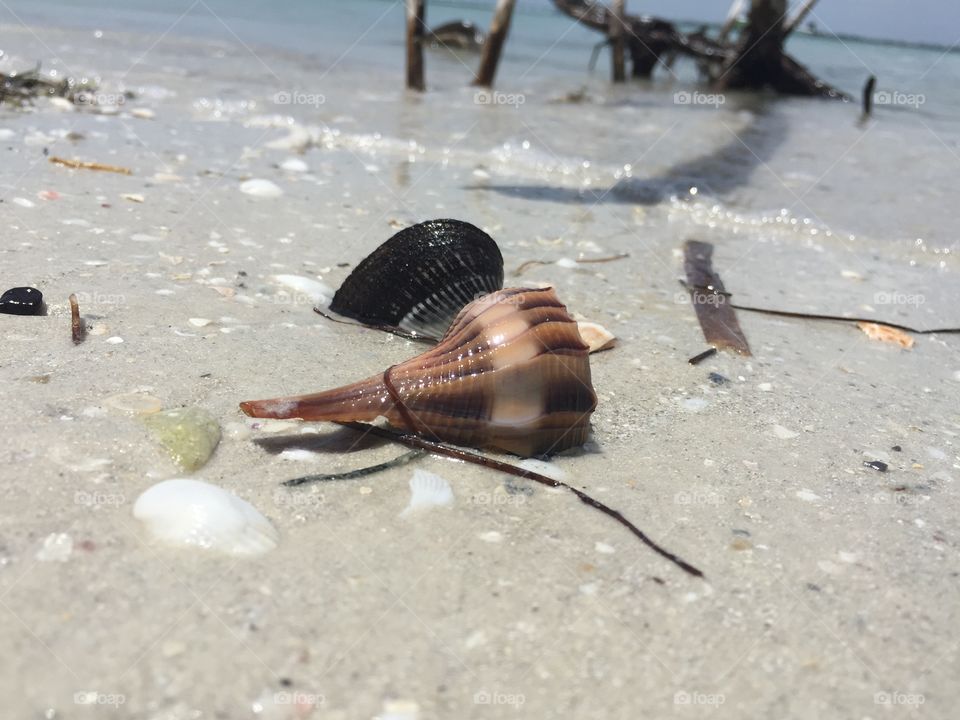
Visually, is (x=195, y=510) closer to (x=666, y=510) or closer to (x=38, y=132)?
(x=666, y=510)

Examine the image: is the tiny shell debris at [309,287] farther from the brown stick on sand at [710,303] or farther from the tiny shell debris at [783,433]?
the tiny shell debris at [783,433]

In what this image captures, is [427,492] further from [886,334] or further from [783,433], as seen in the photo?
[886,334]

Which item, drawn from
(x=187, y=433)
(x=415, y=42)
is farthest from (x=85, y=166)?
(x=415, y=42)

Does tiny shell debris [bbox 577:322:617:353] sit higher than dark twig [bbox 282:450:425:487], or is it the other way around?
tiny shell debris [bbox 577:322:617:353]

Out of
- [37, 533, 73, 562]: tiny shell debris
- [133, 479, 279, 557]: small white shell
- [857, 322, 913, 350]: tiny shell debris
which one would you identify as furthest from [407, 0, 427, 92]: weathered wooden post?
[37, 533, 73, 562]: tiny shell debris

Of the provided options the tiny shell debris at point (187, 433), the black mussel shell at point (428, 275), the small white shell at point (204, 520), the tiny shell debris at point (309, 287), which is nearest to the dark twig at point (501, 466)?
the tiny shell debris at point (187, 433)

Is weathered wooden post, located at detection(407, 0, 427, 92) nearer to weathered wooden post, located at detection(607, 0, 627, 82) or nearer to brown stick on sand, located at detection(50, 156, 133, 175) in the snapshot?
weathered wooden post, located at detection(607, 0, 627, 82)
